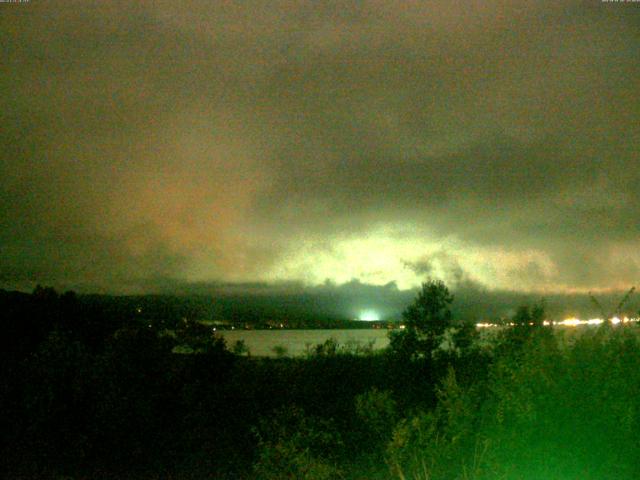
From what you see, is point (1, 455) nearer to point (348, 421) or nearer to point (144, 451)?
point (144, 451)

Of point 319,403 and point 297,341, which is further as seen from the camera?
point 297,341

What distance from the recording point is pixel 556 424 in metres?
7.63

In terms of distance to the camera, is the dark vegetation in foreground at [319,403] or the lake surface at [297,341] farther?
the lake surface at [297,341]

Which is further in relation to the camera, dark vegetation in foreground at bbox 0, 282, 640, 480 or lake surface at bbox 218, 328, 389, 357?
lake surface at bbox 218, 328, 389, 357

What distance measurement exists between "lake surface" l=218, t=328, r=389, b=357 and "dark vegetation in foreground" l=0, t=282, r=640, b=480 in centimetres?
82

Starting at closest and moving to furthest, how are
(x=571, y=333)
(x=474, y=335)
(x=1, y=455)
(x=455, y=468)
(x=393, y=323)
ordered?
(x=571, y=333), (x=455, y=468), (x=1, y=455), (x=474, y=335), (x=393, y=323)

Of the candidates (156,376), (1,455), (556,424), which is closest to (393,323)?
(156,376)

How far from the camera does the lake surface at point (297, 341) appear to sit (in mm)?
25297

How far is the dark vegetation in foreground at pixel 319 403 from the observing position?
7.67 m

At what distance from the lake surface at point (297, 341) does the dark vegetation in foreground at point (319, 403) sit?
825mm

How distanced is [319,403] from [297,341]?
36.5 feet

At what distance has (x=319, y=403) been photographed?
21.7 metres

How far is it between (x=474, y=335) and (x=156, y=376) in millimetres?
10113

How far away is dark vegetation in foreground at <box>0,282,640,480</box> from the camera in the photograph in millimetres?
7668
